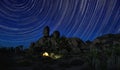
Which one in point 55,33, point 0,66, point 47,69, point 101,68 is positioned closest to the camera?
point 0,66

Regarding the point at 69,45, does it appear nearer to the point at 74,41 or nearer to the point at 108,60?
the point at 74,41

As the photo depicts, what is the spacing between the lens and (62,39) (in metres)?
70.9

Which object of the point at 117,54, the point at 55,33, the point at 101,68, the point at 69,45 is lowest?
the point at 101,68

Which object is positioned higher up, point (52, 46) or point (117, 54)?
point (52, 46)

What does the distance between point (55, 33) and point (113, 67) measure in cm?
5759

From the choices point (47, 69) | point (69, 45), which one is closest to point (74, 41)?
point (69, 45)

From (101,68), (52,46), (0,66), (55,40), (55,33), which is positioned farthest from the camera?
(55,33)

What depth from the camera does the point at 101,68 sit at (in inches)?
802

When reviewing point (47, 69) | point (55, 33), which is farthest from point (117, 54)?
point (55, 33)


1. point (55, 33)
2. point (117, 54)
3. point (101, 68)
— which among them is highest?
point (55, 33)

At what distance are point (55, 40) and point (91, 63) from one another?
163 ft

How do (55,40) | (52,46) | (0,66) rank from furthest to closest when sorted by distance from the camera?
(55,40)
(52,46)
(0,66)

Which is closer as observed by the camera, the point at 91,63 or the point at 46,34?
the point at 91,63

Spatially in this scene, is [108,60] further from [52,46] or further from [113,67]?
[52,46]
